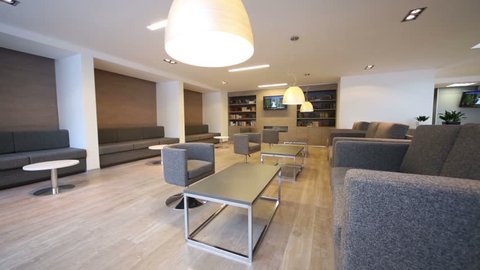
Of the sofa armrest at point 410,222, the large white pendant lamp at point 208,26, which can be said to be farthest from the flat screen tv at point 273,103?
the sofa armrest at point 410,222

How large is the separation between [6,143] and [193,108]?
18.3 feet

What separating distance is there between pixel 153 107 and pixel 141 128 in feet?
3.27

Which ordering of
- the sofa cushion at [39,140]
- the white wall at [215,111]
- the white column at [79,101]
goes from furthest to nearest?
the white wall at [215,111], the white column at [79,101], the sofa cushion at [39,140]

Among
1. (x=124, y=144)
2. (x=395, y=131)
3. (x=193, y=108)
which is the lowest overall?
(x=124, y=144)

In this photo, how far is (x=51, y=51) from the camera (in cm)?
352

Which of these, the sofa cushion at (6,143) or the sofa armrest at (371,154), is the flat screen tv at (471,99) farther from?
the sofa cushion at (6,143)

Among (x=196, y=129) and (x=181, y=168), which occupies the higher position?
(x=196, y=129)

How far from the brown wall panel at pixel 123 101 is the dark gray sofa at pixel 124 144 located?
0.31 meters

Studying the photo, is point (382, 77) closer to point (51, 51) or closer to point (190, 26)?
point (190, 26)

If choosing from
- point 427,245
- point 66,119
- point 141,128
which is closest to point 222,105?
point 141,128

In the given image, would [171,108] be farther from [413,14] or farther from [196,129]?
[413,14]

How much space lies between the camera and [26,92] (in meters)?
3.65

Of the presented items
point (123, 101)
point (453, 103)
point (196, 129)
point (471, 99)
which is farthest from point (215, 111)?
point (471, 99)

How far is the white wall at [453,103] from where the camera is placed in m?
7.59
